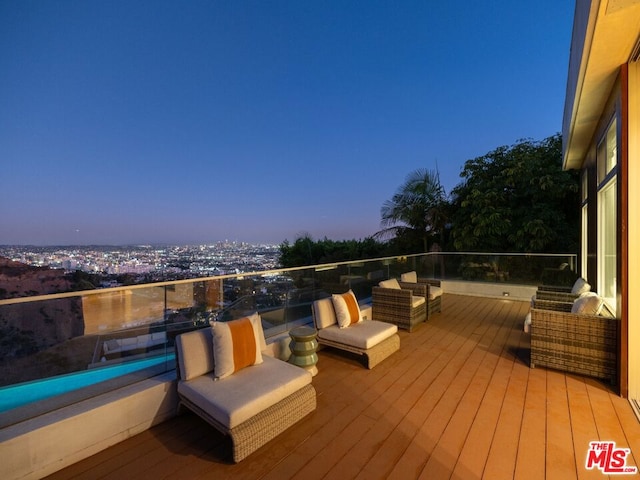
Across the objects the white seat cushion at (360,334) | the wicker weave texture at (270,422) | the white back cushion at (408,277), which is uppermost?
the white back cushion at (408,277)

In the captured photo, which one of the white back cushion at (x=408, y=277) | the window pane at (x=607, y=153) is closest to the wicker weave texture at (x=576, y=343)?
the window pane at (x=607, y=153)

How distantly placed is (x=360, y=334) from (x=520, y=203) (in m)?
8.23

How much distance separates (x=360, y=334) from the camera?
3.50 m

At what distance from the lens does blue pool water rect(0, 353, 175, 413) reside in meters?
1.94

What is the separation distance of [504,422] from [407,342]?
194 cm

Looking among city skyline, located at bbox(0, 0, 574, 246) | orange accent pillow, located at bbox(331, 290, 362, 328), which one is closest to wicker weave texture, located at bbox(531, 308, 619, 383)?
orange accent pillow, located at bbox(331, 290, 362, 328)

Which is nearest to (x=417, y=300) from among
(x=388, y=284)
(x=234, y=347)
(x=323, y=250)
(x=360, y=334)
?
(x=388, y=284)

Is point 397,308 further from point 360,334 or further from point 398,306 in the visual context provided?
point 360,334

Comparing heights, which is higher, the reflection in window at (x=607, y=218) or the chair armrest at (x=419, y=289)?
the reflection in window at (x=607, y=218)

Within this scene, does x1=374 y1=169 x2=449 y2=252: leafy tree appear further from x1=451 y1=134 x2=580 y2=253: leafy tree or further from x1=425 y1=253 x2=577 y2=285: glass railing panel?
x1=425 y1=253 x2=577 y2=285: glass railing panel

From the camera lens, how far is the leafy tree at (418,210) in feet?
32.4

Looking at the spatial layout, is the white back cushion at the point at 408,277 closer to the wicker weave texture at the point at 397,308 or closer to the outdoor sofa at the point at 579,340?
the wicker weave texture at the point at 397,308

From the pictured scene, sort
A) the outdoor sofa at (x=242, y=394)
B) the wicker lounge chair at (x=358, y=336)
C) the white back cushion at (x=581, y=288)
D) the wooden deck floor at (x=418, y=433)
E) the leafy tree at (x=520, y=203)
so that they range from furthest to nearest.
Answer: the leafy tree at (x=520, y=203), the white back cushion at (x=581, y=288), the wicker lounge chair at (x=358, y=336), the outdoor sofa at (x=242, y=394), the wooden deck floor at (x=418, y=433)

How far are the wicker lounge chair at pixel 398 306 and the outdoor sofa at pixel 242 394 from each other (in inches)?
107
